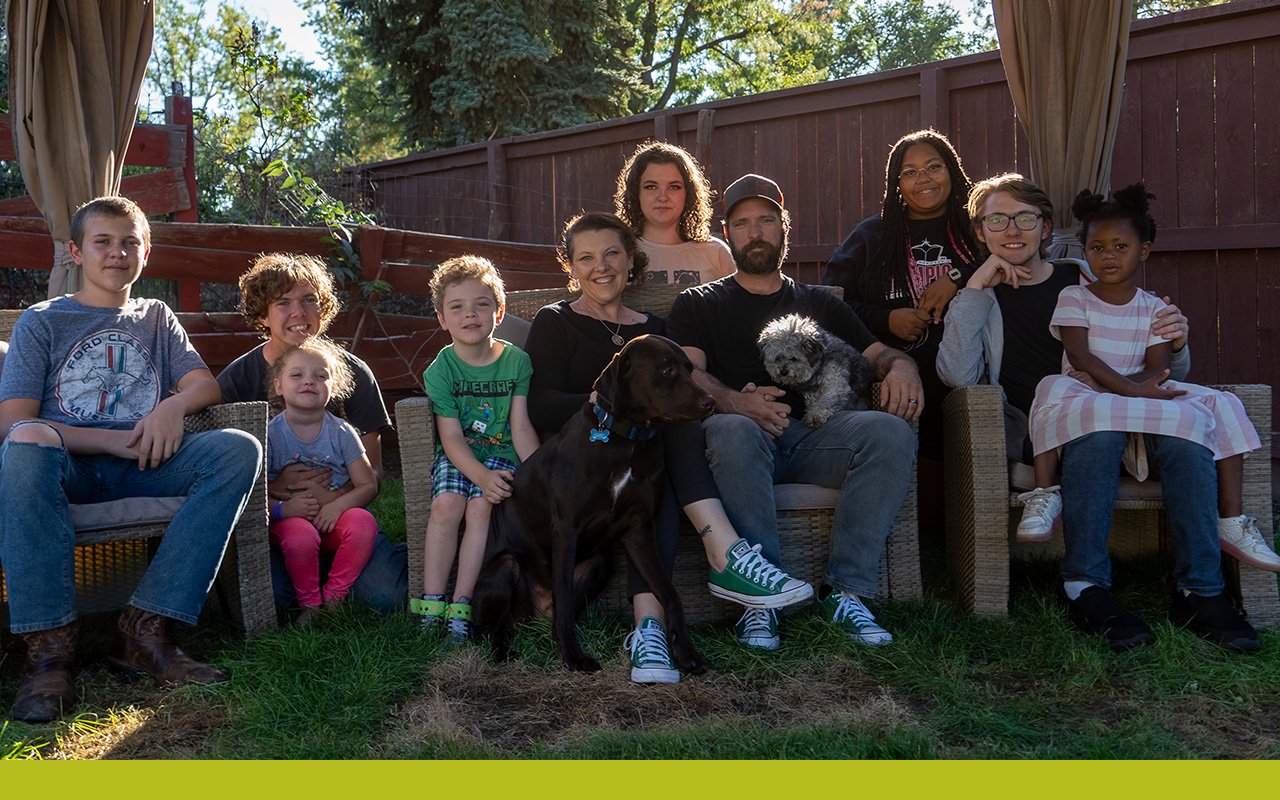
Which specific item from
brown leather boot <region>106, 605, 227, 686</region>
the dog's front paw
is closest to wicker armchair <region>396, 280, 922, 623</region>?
the dog's front paw

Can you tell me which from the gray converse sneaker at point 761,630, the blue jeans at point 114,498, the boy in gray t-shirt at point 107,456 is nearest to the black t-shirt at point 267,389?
the boy in gray t-shirt at point 107,456

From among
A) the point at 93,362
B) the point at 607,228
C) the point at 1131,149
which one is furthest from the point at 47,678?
the point at 1131,149

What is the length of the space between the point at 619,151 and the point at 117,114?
5.28m

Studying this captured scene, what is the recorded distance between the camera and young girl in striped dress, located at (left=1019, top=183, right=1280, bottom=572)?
3.30 metres

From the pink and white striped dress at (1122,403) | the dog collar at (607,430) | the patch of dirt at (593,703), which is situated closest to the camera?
→ the patch of dirt at (593,703)

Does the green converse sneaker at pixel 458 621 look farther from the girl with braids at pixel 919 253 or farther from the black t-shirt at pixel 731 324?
the girl with braids at pixel 919 253

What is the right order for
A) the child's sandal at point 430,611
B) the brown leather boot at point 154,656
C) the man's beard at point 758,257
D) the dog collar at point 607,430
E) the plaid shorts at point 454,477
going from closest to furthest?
1. the brown leather boot at point 154,656
2. the dog collar at point 607,430
3. the child's sandal at point 430,611
4. the plaid shorts at point 454,477
5. the man's beard at point 758,257

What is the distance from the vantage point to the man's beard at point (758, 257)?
385cm

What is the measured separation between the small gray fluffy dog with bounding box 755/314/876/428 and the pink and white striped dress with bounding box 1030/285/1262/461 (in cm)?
62

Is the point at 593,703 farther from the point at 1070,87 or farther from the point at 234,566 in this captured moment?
the point at 1070,87

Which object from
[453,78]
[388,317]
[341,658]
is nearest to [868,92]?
[388,317]

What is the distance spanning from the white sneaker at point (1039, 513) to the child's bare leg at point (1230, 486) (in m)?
0.48

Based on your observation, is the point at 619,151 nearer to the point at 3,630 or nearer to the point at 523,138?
the point at 523,138

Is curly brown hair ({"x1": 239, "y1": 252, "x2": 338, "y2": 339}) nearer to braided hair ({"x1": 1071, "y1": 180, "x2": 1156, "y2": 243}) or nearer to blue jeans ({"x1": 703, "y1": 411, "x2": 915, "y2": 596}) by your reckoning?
blue jeans ({"x1": 703, "y1": 411, "x2": 915, "y2": 596})
